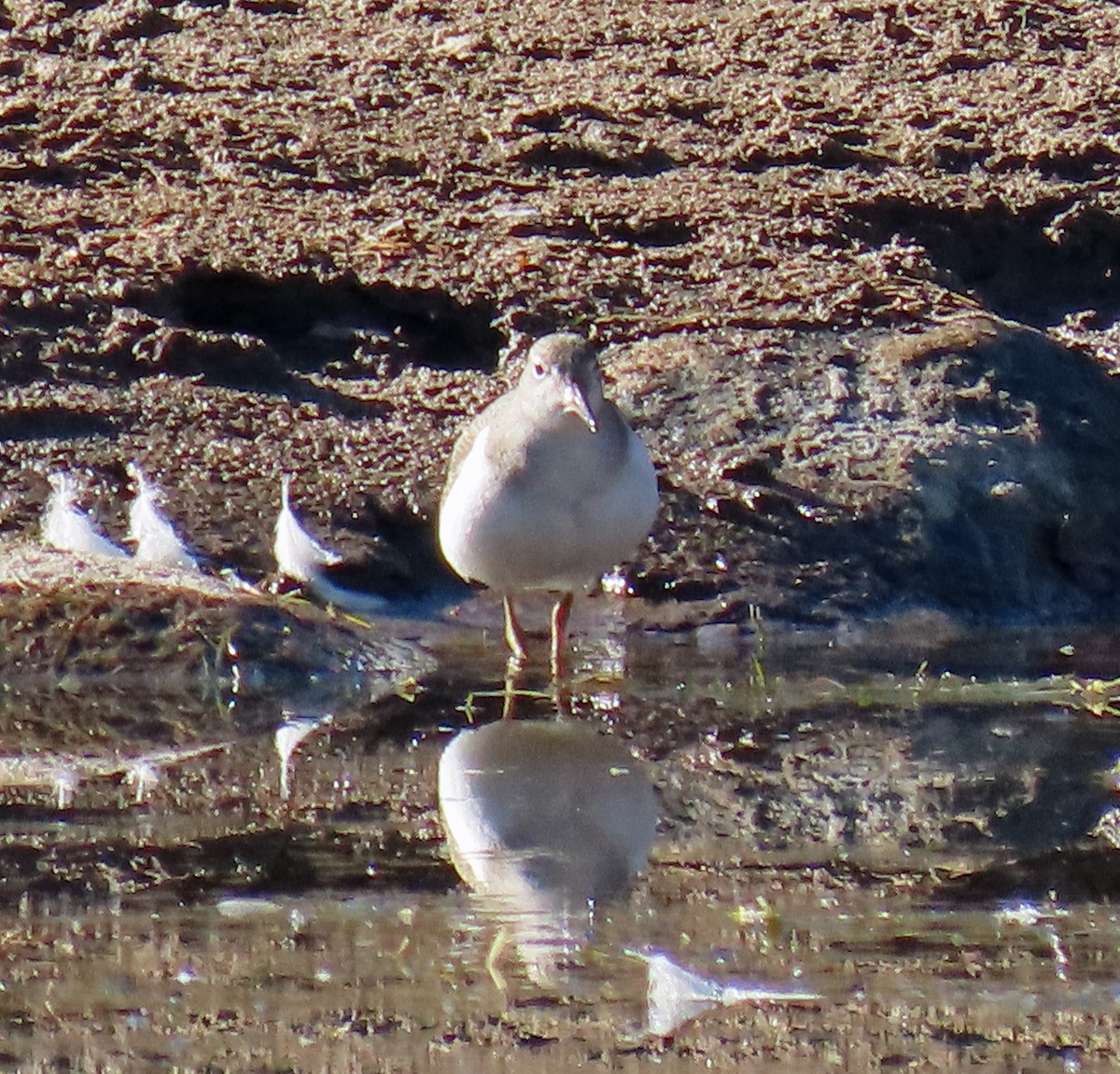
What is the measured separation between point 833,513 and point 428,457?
4.68 ft

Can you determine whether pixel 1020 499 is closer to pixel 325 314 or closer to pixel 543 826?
pixel 325 314

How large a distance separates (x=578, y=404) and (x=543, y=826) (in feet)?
7.23

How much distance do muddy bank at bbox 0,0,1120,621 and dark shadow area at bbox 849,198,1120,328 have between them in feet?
0.04

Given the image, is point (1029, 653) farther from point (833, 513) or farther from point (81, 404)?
point (81, 404)

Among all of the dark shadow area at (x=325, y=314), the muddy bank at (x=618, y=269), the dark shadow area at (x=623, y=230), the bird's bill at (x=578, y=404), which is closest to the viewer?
the bird's bill at (x=578, y=404)

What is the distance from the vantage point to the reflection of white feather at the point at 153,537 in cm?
762

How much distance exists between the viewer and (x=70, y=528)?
25.6ft

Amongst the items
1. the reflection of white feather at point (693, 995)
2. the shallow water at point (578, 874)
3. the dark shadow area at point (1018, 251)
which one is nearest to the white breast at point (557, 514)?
the shallow water at point (578, 874)

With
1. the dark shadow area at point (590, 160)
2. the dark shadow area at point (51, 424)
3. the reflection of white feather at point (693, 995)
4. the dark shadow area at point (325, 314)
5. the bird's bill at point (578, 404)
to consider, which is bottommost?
the reflection of white feather at point (693, 995)

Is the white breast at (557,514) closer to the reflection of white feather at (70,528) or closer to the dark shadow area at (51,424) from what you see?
the reflection of white feather at (70,528)

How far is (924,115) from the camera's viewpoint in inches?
383

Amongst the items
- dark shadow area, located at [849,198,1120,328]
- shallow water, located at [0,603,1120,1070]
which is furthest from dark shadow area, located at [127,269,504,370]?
shallow water, located at [0,603,1120,1070]

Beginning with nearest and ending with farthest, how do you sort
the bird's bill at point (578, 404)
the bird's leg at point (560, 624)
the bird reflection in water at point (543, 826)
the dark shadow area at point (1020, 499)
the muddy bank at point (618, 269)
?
the bird reflection in water at point (543, 826), the bird's bill at point (578, 404), the bird's leg at point (560, 624), the dark shadow area at point (1020, 499), the muddy bank at point (618, 269)

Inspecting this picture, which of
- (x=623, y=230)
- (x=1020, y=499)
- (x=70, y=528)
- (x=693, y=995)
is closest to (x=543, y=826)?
(x=693, y=995)
